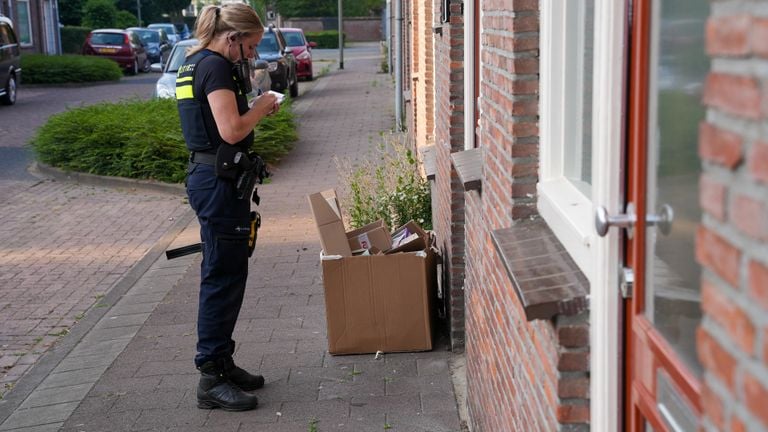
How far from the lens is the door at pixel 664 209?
1.76 m

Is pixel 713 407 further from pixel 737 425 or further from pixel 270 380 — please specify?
pixel 270 380

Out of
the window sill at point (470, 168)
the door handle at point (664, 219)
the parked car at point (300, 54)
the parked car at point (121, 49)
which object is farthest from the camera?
the parked car at point (121, 49)

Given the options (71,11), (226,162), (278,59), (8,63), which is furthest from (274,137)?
(71,11)

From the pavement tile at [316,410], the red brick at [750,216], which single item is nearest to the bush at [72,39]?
the pavement tile at [316,410]

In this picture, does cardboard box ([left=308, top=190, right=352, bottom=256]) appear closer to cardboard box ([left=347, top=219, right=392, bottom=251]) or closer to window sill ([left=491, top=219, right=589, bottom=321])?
cardboard box ([left=347, top=219, right=392, bottom=251])

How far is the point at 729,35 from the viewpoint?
50.5 inches

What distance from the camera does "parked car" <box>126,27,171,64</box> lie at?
140ft

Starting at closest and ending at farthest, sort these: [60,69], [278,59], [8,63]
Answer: [278,59] → [8,63] → [60,69]

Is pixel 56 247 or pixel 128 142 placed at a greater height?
pixel 128 142

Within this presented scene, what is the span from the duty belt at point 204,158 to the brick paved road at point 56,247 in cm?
191

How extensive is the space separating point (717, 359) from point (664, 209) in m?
0.60

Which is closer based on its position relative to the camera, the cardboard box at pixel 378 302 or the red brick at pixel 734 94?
the red brick at pixel 734 94

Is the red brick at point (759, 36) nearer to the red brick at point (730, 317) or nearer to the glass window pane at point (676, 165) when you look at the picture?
the red brick at point (730, 317)

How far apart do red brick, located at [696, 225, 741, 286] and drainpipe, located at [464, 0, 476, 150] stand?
367 cm
